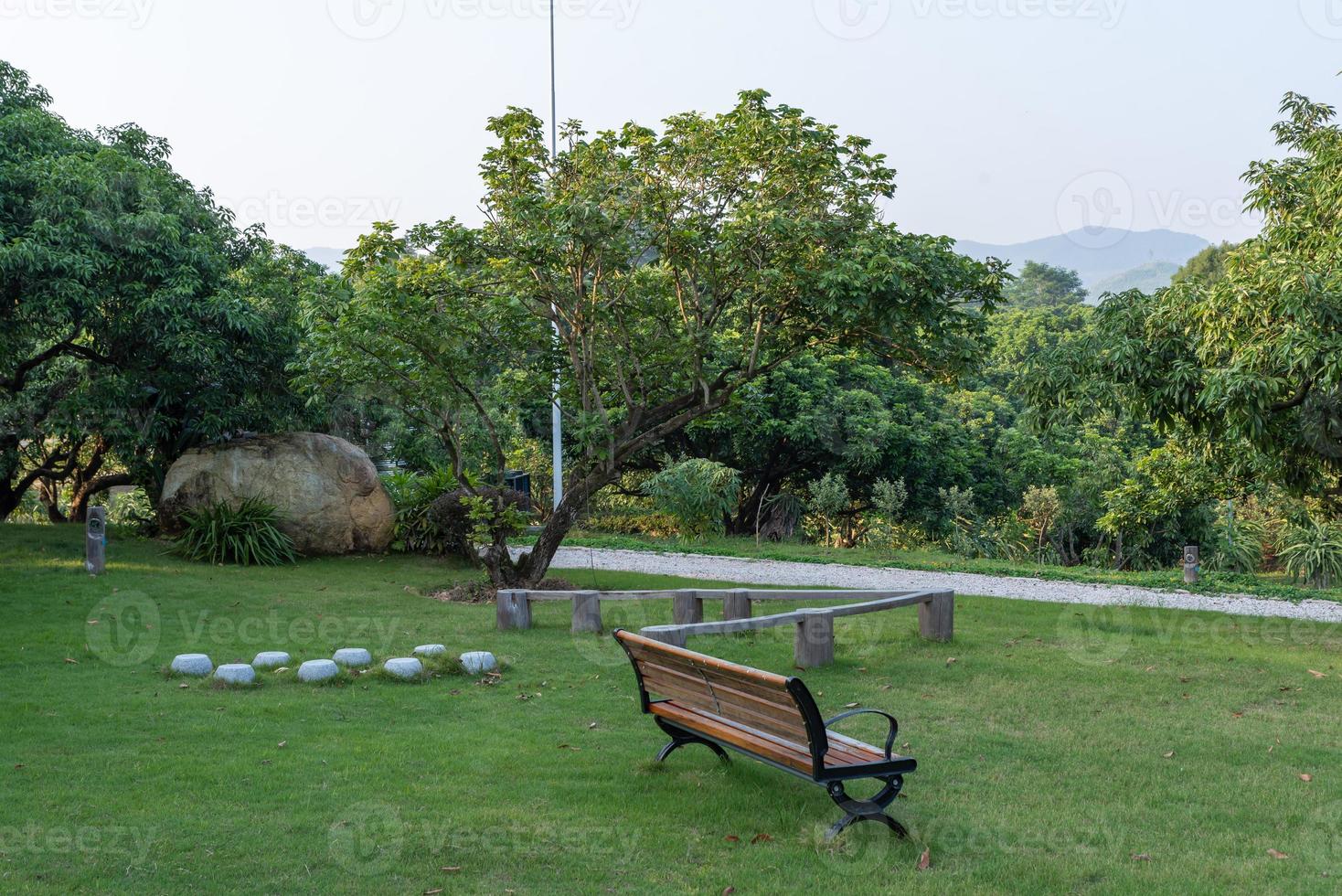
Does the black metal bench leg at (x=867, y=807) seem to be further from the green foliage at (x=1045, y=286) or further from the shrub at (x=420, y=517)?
the green foliage at (x=1045, y=286)

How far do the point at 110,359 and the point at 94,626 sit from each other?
7.09m

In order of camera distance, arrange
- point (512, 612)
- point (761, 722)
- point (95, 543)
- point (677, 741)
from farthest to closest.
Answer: point (95, 543)
point (512, 612)
point (677, 741)
point (761, 722)

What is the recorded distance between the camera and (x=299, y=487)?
1647 centimetres

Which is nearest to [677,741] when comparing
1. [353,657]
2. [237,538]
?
[353,657]

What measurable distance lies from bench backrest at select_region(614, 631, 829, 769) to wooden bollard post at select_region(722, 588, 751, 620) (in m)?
3.84

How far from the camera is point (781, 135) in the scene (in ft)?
39.5

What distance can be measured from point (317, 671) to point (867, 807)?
468 cm

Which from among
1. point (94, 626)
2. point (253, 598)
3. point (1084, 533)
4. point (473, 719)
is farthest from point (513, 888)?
point (1084, 533)

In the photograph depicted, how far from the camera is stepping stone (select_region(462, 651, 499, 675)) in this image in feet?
28.9

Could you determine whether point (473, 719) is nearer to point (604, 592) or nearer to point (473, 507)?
point (604, 592)

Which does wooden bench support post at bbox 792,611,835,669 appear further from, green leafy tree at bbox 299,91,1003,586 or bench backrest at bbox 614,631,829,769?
green leafy tree at bbox 299,91,1003,586

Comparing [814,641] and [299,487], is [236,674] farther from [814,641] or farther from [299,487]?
[299,487]

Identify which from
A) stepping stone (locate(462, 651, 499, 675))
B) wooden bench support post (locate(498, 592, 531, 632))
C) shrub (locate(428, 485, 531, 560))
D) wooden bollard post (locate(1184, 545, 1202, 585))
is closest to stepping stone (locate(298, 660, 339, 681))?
stepping stone (locate(462, 651, 499, 675))

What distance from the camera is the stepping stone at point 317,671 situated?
8.30 metres
